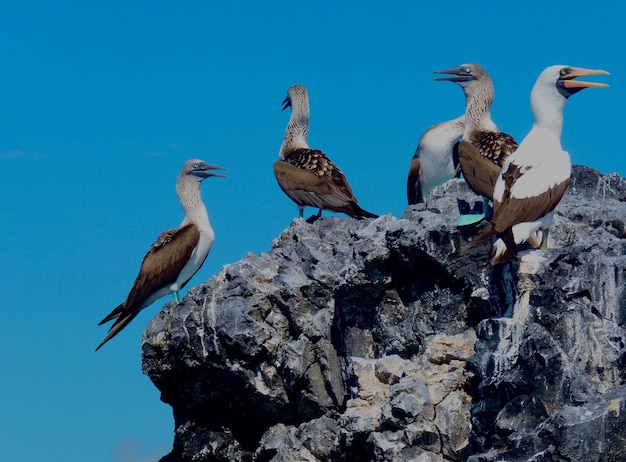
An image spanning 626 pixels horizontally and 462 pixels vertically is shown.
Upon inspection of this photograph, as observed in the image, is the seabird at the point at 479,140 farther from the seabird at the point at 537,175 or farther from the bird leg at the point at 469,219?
the seabird at the point at 537,175

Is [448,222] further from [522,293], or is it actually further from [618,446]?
[618,446]

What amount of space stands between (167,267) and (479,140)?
447cm

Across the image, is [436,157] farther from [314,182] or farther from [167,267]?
[167,267]

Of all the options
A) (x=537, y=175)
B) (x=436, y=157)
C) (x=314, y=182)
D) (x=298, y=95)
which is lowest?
(x=537, y=175)

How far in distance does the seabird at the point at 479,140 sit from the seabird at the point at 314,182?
1.64 m

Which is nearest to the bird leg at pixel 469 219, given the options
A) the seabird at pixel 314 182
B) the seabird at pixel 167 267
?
the seabird at pixel 314 182

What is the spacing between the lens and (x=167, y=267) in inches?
690

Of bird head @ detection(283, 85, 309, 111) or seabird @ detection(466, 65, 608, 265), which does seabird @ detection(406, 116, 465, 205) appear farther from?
seabird @ detection(466, 65, 608, 265)

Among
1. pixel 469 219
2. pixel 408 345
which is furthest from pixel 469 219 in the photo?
pixel 408 345

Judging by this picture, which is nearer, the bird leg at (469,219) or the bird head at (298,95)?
the bird leg at (469,219)

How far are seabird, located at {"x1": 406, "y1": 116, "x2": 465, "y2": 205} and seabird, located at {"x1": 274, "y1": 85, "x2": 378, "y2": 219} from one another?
1.27 meters

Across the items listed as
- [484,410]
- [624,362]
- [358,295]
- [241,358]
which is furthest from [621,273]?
[241,358]

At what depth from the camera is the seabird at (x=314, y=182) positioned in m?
16.9

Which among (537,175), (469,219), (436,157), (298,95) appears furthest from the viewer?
(298,95)
